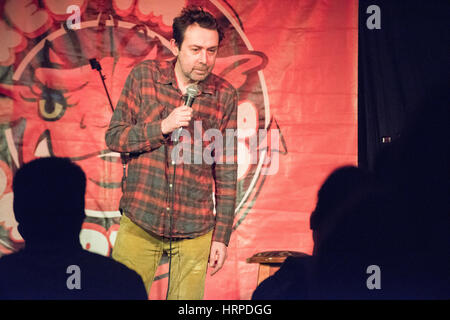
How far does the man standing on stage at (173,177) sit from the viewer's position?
2094mm

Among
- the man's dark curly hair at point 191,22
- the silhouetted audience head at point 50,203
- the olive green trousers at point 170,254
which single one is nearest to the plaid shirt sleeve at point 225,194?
the olive green trousers at point 170,254

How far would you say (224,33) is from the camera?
106 inches

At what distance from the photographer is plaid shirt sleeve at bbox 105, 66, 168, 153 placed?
79.5 inches

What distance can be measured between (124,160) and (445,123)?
214cm

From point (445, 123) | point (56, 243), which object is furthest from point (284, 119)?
point (56, 243)

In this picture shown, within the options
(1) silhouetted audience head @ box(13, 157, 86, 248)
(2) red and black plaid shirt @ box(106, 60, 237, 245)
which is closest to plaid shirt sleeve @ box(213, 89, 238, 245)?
(2) red and black plaid shirt @ box(106, 60, 237, 245)

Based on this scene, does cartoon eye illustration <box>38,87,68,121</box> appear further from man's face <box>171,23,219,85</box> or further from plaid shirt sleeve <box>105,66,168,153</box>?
man's face <box>171,23,219,85</box>

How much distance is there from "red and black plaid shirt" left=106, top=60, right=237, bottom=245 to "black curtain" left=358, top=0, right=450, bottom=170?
3.56 feet

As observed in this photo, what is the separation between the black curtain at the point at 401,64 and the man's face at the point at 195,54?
108 cm

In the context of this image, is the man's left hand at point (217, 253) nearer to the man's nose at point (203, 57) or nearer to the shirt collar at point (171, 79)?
the shirt collar at point (171, 79)

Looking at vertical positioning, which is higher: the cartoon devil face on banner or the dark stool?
the cartoon devil face on banner

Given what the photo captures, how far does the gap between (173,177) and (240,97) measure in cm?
84
